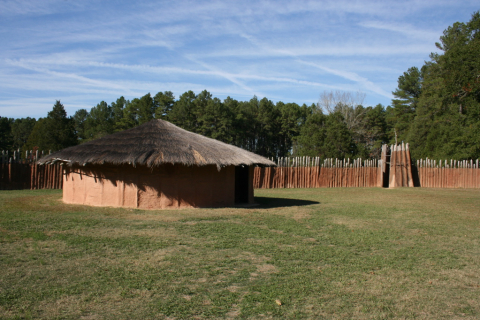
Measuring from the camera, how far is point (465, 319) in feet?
12.6

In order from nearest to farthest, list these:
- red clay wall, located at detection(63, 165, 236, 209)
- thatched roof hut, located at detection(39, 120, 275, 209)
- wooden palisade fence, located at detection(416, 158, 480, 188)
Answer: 1. thatched roof hut, located at detection(39, 120, 275, 209)
2. red clay wall, located at detection(63, 165, 236, 209)
3. wooden palisade fence, located at detection(416, 158, 480, 188)

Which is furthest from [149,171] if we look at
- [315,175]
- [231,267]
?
[315,175]

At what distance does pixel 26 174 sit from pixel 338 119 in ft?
82.6

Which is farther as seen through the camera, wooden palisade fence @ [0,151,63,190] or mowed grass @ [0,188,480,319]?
wooden palisade fence @ [0,151,63,190]

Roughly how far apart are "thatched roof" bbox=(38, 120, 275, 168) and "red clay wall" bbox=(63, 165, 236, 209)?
1.51 ft

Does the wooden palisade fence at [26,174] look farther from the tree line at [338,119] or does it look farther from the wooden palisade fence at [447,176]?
the wooden palisade fence at [447,176]

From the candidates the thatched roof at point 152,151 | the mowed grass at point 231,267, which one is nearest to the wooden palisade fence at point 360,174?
the thatched roof at point 152,151

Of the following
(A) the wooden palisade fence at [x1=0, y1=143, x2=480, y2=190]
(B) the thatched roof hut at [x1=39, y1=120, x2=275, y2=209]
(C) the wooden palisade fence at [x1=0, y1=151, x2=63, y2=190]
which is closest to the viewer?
(B) the thatched roof hut at [x1=39, y1=120, x2=275, y2=209]

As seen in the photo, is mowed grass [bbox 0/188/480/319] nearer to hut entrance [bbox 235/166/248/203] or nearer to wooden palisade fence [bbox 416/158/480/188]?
hut entrance [bbox 235/166/248/203]

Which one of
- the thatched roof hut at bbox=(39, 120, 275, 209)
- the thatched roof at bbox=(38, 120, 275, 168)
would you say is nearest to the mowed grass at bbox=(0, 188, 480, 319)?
the thatched roof hut at bbox=(39, 120, 275, 209)

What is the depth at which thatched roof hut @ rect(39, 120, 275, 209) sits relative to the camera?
37.1 feet

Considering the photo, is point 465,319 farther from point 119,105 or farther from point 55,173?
point 119,105

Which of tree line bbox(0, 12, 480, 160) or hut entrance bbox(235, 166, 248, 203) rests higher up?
tree line bbox(0, 12, 480, 160)

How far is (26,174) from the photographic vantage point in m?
17.7
